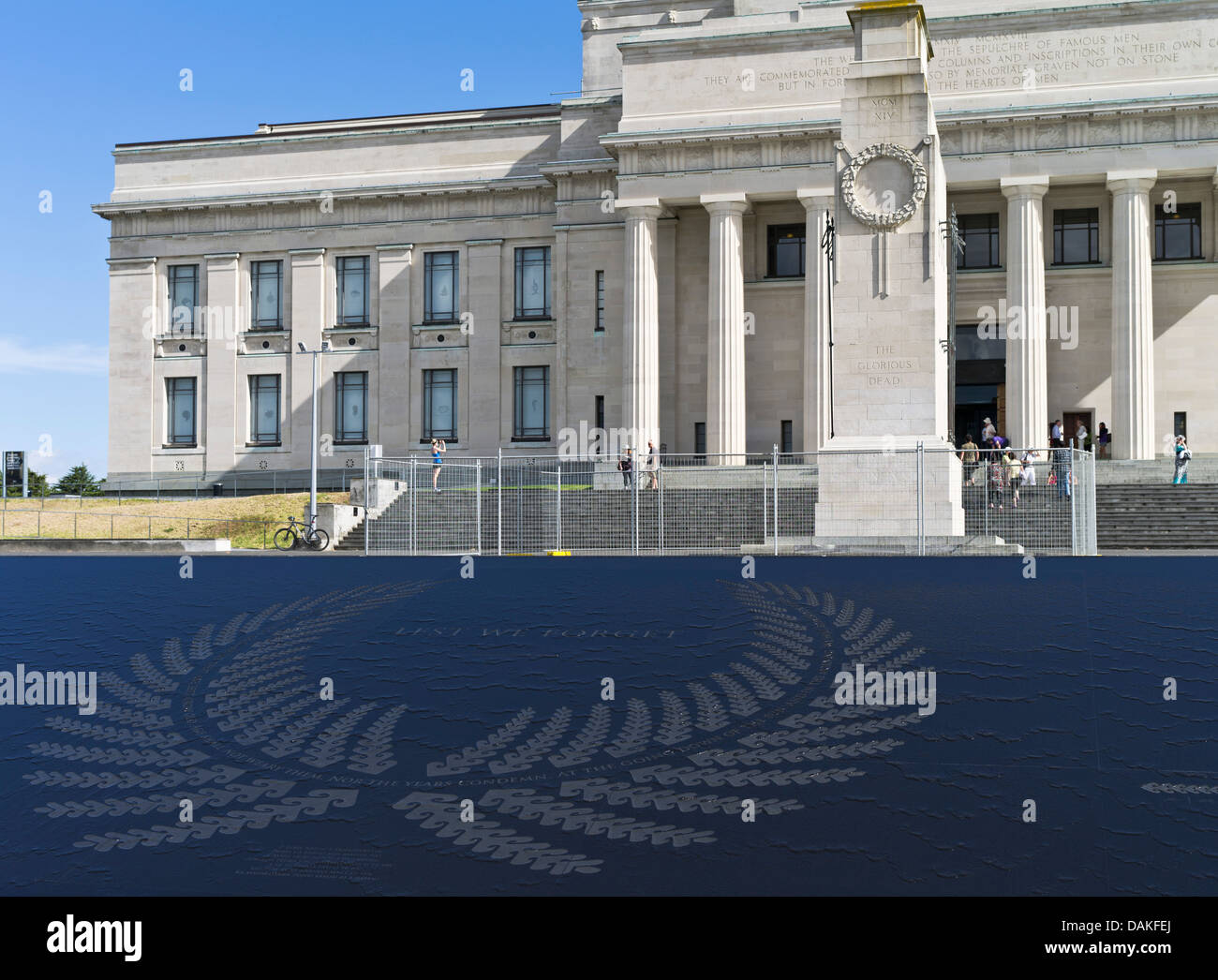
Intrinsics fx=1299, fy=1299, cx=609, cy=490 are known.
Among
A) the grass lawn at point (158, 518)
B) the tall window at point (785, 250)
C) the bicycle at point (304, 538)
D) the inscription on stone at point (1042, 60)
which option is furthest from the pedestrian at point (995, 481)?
the tall window at point (785, 250)

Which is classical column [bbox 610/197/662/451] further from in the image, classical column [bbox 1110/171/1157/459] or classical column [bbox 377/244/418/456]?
classical column [bbox 1110/171/1157/459]

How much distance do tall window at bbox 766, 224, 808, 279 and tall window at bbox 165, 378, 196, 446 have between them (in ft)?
104

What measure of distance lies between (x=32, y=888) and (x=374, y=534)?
72.5 ft

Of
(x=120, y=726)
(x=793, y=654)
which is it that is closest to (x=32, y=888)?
(x=120, y=726)

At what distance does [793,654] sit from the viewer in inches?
607

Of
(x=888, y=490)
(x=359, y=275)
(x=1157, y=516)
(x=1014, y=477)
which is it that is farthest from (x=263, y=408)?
(x=1014, y=477)

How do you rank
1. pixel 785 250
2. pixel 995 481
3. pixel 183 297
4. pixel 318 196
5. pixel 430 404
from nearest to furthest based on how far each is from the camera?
pixel 995 481
pixel 785 250
pixel 318 196
pixel 430 404
pixel 183 297

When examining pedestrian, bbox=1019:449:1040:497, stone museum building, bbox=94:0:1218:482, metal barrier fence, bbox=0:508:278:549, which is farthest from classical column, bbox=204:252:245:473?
pedestrian, bbox=1019:449:1040:497

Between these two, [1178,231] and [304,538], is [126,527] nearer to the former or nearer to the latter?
[304,538]

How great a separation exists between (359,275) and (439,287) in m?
4.49

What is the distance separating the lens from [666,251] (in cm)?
5934

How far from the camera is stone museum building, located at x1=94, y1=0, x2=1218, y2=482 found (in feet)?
169
